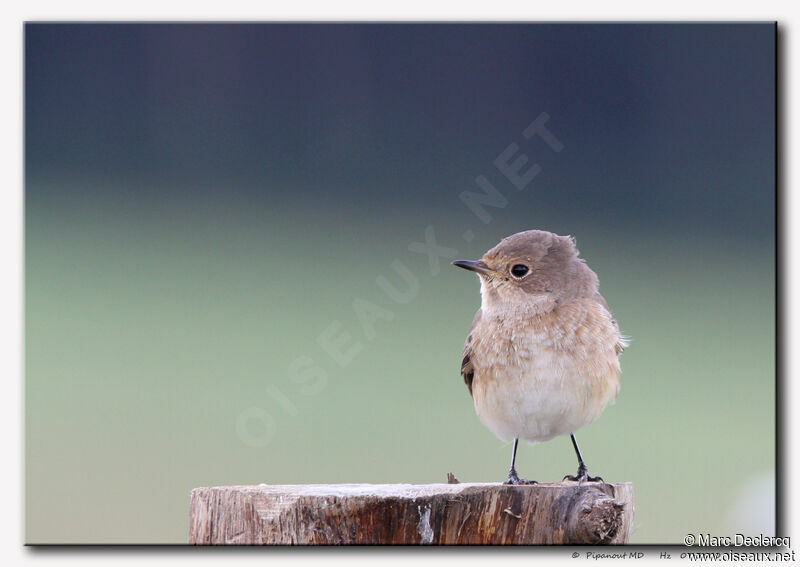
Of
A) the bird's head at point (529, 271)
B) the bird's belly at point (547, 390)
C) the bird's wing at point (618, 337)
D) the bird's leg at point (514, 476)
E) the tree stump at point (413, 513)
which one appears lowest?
the tree stump at point (413, 513)

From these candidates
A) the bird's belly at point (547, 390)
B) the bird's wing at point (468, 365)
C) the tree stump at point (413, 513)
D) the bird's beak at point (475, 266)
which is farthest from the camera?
the bird's wing at point (468, 365)

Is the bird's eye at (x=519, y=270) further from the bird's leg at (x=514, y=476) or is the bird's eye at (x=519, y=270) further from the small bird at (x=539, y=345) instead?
the bird's leg at (x=514, y=476)

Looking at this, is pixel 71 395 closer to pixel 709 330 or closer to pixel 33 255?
pixel 33 255

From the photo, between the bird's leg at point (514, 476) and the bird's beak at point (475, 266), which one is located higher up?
the bird's beak at point (475, 266)

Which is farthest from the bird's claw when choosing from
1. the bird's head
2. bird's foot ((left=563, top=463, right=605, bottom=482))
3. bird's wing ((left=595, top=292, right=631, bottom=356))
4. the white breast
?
the bird's head

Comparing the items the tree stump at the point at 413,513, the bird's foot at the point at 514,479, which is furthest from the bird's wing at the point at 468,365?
the tree stump at the point at 413,513

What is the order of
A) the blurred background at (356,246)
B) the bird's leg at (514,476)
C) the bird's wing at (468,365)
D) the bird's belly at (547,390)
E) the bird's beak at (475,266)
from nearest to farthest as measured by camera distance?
the bird's leg at (514,476), the bird's belly at (547,390), the bird's beak at (475,266), the bird's wing at (468,365), the blurred background at (356,246)

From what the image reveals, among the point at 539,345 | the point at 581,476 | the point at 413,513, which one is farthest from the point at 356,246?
the point at 413,513

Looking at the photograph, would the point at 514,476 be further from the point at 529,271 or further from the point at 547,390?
the point at 529,271
